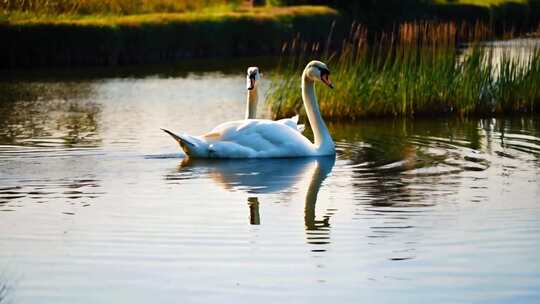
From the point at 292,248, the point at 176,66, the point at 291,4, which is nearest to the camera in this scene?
the point at 292,248

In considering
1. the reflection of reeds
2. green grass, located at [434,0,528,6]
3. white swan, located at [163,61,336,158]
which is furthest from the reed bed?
white swan, located at [163,61,336,158]

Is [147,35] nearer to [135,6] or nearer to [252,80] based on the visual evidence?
[135,6]

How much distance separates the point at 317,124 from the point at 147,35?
770 inches

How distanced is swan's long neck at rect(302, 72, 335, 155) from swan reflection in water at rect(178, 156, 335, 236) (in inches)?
4.9

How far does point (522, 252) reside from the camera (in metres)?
8.94

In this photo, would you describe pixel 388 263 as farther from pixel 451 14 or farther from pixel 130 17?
pixel 451 14

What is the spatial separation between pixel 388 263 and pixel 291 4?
35120mm

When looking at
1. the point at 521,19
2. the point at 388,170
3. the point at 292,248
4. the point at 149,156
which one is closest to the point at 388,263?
the point at 292,248

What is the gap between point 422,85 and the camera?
18734mm

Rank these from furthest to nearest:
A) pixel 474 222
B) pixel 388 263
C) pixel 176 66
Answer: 1. pixel 176 66
2. pixel 474 222
3. pixel 388 263

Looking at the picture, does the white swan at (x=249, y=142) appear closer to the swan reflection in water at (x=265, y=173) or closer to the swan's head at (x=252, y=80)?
the swan reflection in water at (x=265, y=173)

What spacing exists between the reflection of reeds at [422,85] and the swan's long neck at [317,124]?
8.99 ft

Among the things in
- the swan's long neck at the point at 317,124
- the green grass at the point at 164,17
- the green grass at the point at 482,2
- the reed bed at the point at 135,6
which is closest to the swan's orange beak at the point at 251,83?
the swan's long neck at the point at 317,124

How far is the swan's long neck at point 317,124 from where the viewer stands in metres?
14.6
